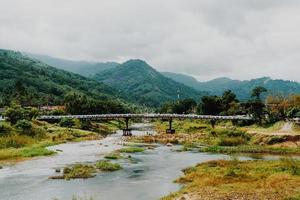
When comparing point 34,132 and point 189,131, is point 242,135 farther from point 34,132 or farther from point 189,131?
point 34,132

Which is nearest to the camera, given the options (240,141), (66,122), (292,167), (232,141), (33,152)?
(292,167)

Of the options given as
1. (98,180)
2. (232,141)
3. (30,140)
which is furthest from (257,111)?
(98,180)

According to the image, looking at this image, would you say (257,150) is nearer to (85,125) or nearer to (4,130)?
(4,130)

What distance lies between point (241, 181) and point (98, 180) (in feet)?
68.3

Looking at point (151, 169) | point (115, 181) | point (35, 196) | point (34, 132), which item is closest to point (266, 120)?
point (34, 132)

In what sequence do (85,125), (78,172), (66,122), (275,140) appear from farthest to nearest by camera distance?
(85,125) < (66,122) < (275,140) < (78,172)

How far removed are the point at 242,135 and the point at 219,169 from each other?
62102 millimetres

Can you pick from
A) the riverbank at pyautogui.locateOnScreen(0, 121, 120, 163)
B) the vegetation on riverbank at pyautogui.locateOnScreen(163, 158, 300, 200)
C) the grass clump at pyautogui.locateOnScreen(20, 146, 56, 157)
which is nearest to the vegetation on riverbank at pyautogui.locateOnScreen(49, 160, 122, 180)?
the vegetation on riverbank at pyautogui.locateOnScreen(163, 158, 300, 200)

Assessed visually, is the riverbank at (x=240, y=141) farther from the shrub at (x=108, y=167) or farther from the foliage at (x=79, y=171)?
the foliage at (x=79, y=171)

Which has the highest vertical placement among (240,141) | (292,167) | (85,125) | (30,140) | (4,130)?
(4,130)

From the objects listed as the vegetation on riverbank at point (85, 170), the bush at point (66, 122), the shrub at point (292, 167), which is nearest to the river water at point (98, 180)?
the vegetation on riverbank at point (85, 170)

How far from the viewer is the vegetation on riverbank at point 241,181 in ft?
157

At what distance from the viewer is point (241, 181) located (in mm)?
57219

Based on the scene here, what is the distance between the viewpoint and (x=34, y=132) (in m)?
128
